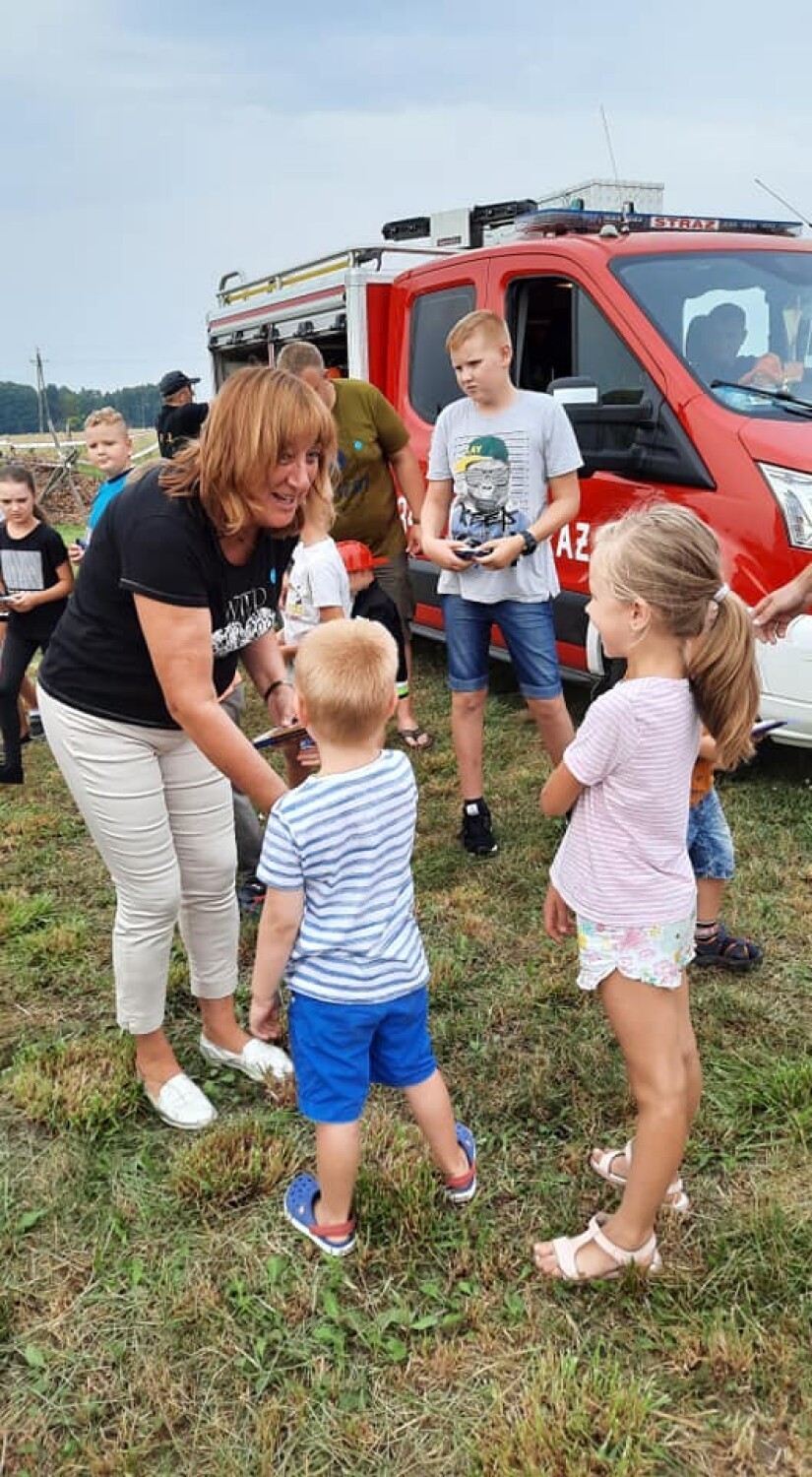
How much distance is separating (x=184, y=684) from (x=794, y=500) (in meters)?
2.64

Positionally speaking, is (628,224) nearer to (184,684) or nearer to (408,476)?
(408,476)

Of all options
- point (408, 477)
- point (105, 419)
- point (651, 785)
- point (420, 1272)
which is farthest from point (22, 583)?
point (651, 785)

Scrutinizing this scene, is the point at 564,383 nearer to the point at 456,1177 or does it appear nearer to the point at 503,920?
the point at 503,920

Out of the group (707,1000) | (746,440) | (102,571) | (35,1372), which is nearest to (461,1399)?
(35,1372)

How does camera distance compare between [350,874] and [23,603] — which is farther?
[23,603]

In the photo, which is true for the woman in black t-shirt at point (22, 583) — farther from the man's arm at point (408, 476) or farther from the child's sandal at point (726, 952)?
the child's sandal at point (726, 952)

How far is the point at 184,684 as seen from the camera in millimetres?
2152

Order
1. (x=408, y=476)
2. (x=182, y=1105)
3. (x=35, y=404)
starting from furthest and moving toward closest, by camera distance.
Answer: (x=35, y=404) < (x=408, y=476) < (x=182, y=1105)

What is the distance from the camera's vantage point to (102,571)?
2.27 meters

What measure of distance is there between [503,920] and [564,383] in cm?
207

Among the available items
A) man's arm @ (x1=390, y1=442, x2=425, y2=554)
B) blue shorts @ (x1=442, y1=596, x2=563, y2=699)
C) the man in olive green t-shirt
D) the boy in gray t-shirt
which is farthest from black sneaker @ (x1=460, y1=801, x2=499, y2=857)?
man's arm @ (x1=390, y1=442, x2=425, y2=554)

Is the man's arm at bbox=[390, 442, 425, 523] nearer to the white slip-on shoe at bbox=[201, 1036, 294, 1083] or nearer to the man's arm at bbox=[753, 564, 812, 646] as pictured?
the man's arm at bbox=[753, 564, 812, 646]

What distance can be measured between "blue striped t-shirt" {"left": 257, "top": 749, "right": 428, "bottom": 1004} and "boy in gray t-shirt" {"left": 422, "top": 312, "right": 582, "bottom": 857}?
74.7 inches

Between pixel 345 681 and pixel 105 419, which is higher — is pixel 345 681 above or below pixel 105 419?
below
